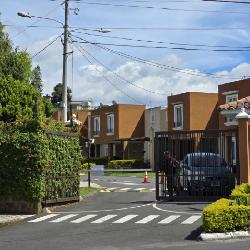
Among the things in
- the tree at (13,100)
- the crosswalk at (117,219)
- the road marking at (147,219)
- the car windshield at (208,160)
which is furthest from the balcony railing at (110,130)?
the road marking at (147,219)

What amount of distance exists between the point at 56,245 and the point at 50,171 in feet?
23.7

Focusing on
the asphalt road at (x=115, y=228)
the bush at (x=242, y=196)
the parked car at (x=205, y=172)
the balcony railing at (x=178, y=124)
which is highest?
the balcony railing at (x=178, y=124)

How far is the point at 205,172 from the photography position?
68.0 feet

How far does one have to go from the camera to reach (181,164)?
2112cm

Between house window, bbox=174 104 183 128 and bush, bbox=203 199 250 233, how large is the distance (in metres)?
41.5

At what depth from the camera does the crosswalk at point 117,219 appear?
15570 mm

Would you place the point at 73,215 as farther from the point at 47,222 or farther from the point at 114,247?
the point at 114,247

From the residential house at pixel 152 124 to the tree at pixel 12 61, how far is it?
28752mm

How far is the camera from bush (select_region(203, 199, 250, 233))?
40.6 feet

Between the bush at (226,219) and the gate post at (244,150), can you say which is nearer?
the bush at (226,219)

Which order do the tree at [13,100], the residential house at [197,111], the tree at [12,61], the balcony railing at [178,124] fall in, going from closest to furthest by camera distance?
the tree at [13,100] < the tree at [12,61] < the residential house at [197,111] < the balcony railing at [178,124]

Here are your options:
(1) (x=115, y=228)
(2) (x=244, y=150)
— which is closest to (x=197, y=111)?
(2) (x=244, y=150)

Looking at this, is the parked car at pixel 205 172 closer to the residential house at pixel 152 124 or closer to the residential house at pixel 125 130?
the residential house at pixel 152 124

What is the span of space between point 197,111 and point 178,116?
2.27 m
